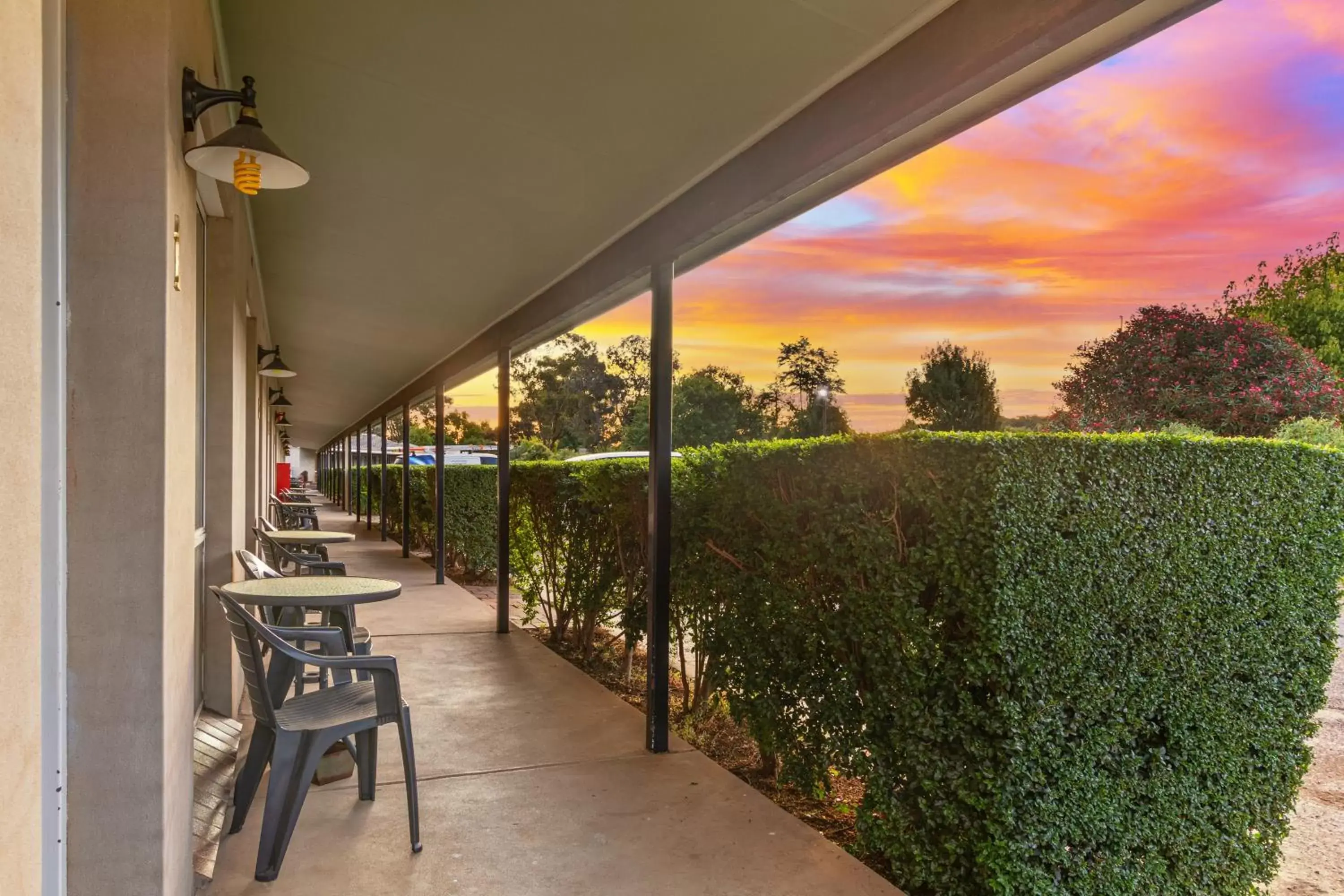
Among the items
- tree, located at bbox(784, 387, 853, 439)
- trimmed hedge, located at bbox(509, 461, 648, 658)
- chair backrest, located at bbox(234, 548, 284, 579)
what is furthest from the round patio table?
tree, located at bbox(784, 387, 853, 439)

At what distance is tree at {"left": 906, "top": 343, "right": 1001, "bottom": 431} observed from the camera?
10.0m

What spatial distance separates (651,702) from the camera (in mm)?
4211

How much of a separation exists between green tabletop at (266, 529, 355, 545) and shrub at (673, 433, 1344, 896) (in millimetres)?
4603

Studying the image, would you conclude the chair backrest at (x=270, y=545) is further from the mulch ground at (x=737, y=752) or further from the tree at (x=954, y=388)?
the tree at (x=954, y=388)

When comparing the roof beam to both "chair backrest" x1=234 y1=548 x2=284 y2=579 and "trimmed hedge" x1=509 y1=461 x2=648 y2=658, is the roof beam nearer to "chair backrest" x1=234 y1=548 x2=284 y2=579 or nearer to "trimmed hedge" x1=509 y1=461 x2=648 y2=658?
"trimmed hedge" x1=509 y1=461 x2=648 y2=658

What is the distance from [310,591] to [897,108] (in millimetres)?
3103

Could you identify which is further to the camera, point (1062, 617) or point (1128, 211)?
point (1128, 211)

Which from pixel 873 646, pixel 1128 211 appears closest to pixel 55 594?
pixel 873 646

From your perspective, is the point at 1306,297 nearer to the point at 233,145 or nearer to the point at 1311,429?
the point at 1311,429

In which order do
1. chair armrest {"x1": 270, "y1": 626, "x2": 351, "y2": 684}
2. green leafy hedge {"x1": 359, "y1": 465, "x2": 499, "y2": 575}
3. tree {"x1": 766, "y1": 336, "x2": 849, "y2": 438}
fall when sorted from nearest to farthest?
1. chair armrest {"x1": 270, "y1": 626, "x2": 351, "y2": 684}
2. tree {"x1": 766, "y1": 336, "x2": 849, "y2": 438}
3. green leafy hedge {"x1": 359, "y1": 465, "x2": 499, "y2": 575}

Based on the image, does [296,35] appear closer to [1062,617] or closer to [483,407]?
[1062,617]

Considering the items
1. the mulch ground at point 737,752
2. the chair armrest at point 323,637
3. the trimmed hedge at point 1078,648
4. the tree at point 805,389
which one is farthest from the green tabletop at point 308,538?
the tree at point 805,389

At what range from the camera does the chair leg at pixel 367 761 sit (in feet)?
11.4

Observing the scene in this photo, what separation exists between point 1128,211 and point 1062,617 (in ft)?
25.4
